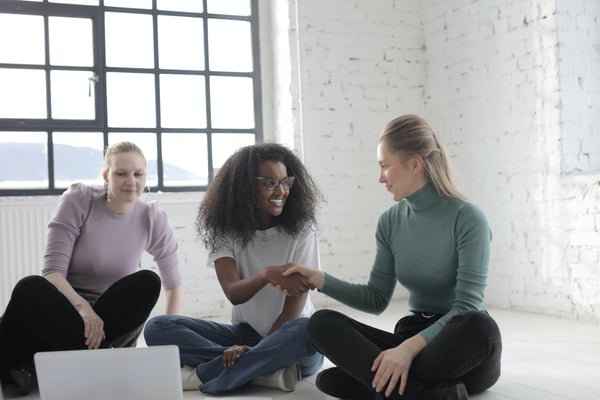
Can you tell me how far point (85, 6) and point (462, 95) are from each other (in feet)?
8.54

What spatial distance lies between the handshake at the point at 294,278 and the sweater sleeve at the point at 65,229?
35.1 inches

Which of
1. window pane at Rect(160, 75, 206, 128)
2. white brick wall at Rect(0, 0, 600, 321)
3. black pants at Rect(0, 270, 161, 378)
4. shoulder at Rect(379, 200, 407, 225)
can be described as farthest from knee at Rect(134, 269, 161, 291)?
window pane at Rect(160, 75, 206, 128)

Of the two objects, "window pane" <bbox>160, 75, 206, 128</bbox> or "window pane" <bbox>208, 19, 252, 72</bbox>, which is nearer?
"window pane" <bbox>160, 75, 206, 128</bbox>

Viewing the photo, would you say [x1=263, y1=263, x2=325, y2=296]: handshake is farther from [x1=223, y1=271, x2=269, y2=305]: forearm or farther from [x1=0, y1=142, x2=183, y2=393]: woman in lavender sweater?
[x1=0, y1=142, x2=183, y2=393]: woman in lavender sweater

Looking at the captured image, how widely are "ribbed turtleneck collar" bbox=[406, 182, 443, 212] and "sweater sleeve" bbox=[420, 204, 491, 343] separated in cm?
14

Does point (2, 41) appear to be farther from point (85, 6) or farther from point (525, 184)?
point (525, 184)

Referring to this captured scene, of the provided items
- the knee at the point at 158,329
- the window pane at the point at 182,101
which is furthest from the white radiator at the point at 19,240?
the knee at the point at 158,329

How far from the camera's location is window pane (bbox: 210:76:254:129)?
536 centimetres

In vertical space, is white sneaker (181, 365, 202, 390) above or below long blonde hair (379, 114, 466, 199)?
below

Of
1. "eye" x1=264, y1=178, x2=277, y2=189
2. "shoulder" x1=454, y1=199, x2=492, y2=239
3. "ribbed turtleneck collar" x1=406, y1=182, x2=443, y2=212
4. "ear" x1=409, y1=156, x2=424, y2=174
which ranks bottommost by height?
"shoulder" x1=454, y1=199, x2=492, y2=239

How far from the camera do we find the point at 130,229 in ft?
10.00

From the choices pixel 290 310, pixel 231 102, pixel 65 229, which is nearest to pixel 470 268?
pixel 290 310

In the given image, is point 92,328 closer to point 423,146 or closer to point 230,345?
point 230,345

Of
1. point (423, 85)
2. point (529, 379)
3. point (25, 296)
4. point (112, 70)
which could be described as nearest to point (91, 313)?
point (25, 296)
